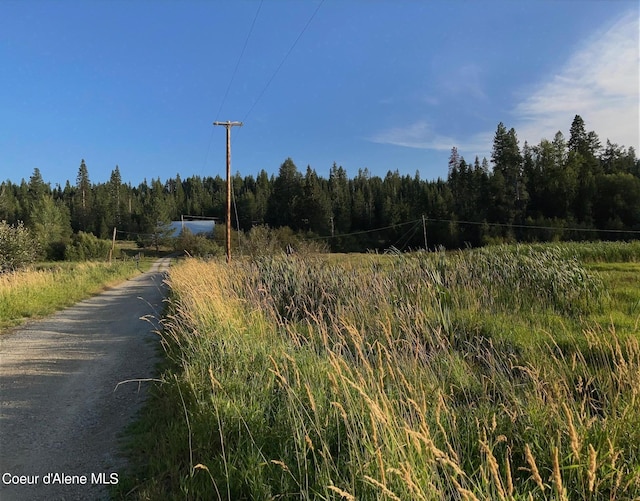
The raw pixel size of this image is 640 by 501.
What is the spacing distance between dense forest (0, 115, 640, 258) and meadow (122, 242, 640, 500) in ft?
112

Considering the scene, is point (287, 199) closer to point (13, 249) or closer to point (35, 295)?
point (13, 249)

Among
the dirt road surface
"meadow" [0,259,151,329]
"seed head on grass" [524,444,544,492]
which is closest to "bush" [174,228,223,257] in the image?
"meadow" [0,259,151,329]

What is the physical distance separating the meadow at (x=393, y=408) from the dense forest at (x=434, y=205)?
34028 millimetres

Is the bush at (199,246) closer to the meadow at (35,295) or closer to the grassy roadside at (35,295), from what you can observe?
the meadow at (35,295)

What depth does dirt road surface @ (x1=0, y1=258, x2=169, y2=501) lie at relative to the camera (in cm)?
305

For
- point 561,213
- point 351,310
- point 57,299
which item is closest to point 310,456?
point 351,310

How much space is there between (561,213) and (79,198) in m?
115

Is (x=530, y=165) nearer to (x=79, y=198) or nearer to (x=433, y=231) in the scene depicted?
(x=433, y=231)

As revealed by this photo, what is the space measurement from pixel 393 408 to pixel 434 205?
269 ft

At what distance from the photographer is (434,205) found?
80.4 meters

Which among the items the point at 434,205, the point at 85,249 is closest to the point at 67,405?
the point at 85,249

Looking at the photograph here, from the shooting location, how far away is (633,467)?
6.79ft

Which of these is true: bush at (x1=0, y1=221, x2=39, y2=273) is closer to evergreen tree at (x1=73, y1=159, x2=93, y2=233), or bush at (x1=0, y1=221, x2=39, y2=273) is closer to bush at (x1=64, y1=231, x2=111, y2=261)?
bush at (x1=64, y1=231, x2=111, y2=261)

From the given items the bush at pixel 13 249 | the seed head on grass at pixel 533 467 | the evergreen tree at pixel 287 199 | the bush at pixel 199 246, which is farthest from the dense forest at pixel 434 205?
the seed head on grass at pixel 533 467
